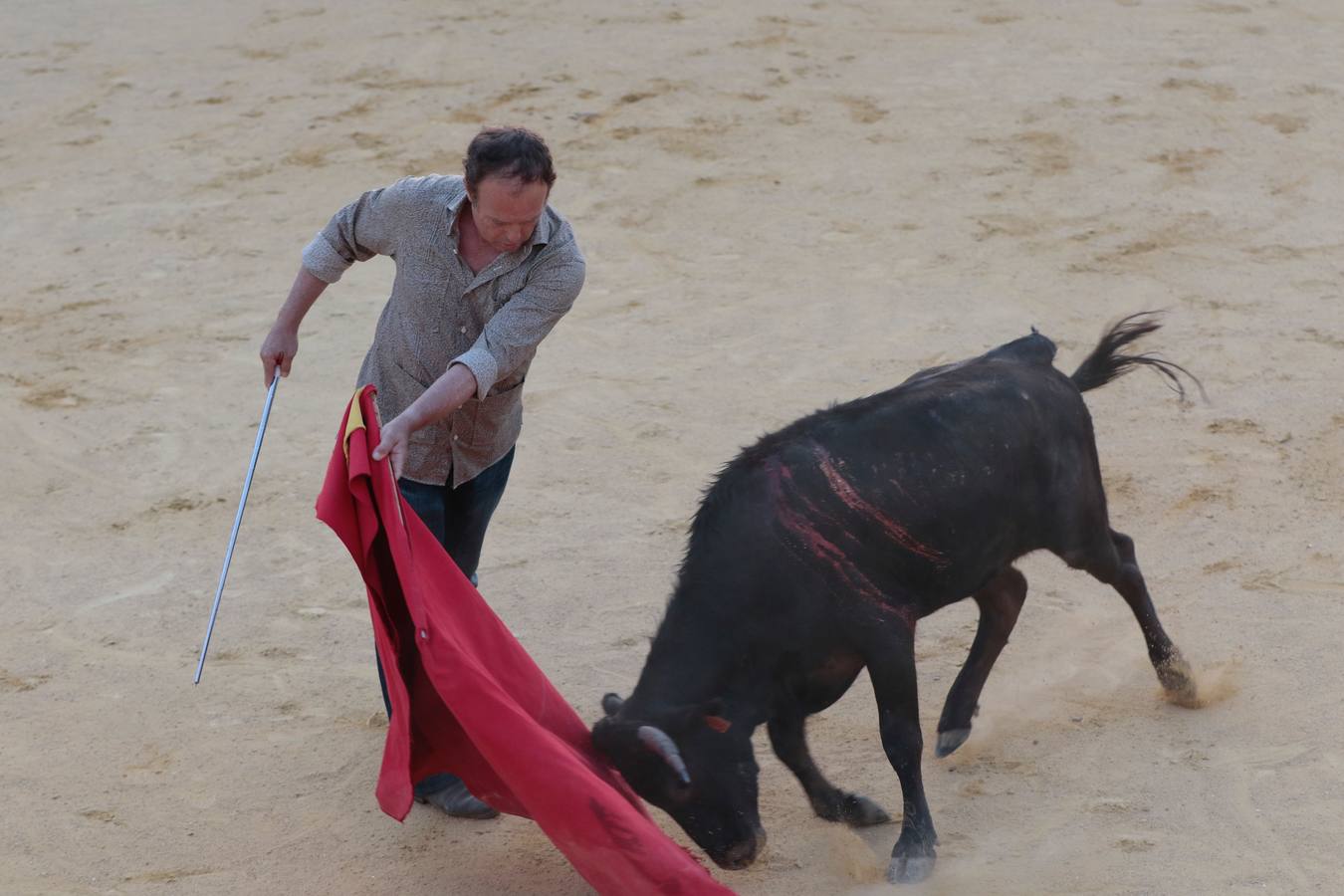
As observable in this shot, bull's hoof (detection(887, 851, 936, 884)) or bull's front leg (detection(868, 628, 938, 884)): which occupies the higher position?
bull's front leg (detection(868, 628, 938, 884))

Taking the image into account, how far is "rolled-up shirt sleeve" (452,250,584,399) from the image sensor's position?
132 inches

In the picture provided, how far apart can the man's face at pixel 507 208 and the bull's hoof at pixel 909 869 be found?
5.49 ft

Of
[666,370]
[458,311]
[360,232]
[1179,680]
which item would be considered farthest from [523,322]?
[666,370]

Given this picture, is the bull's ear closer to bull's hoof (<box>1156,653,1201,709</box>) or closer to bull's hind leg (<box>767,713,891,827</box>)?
bull's hind leg (<box>767,713,891,827</box>)

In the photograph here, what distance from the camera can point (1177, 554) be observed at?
5.00m

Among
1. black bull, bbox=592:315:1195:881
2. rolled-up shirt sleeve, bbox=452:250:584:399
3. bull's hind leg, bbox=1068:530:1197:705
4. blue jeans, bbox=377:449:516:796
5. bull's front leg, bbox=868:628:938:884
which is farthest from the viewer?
bull's hind leg, bbox=1068:530:1197:705

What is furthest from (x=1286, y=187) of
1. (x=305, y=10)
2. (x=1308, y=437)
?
(x=305, y=10)

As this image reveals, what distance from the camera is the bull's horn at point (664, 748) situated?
339cm

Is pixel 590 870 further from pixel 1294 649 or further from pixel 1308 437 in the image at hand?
pixel 1308 437

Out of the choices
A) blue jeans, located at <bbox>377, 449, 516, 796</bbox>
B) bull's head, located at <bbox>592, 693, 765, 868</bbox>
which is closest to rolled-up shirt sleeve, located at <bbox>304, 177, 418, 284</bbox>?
blue jeans, located at <bbox>377, 449, 516, 796</bbox>

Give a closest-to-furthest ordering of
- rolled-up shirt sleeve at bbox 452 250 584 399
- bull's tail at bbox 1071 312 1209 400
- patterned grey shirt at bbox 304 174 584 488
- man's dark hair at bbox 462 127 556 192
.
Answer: man's dark hair at bbox 462 127 556 192 < rolled-up shirt sleeve at bbox 452 250 584 399 < patterned grey shirt at bbox 304 174 584 488 < bull's tail at bbox 1071 312 1209 400

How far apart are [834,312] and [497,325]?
3.55 m

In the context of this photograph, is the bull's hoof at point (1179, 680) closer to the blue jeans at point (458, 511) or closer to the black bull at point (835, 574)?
the black bull at point (835, 574)

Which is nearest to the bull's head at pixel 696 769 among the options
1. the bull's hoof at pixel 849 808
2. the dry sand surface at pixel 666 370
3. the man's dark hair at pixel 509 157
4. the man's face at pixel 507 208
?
the dry sand surface at pixel 666 370
